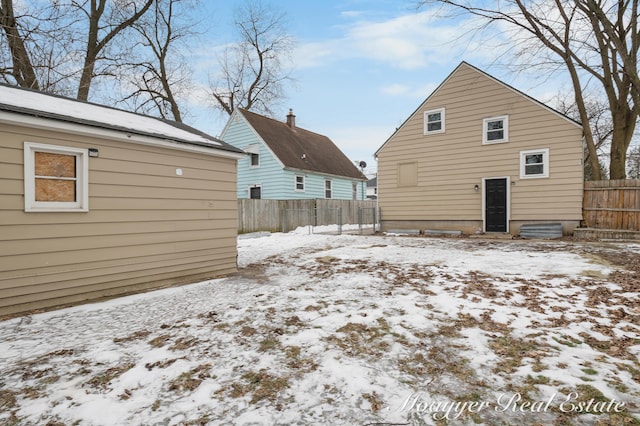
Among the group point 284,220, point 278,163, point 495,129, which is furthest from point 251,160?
point 495,129

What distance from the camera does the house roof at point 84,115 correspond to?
4.83m

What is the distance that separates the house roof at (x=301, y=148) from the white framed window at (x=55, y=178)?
Result: 46.2 feet

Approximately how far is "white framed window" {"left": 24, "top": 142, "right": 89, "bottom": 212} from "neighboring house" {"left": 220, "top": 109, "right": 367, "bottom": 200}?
12669 millimetres

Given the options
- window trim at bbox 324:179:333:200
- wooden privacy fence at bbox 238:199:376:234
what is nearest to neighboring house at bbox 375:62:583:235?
wooden privacy fence at bbox 238:199:376:234

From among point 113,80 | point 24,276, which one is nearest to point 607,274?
point 24,276

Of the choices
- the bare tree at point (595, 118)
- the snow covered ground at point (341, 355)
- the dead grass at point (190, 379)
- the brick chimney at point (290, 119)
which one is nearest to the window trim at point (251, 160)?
the brick chimney at point (290, 119)

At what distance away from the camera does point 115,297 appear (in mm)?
5719

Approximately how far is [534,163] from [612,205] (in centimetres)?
286

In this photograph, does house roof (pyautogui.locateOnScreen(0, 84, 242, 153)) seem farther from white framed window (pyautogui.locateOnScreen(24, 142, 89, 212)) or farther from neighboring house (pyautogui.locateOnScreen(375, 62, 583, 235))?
neighboring house (pyautogui.locateOnScreen(375, 62, 583, 235))

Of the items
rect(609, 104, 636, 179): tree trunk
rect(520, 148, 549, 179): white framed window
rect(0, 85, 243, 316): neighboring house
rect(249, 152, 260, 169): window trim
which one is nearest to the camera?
rect(0, 85, 243, 316): neighboring house

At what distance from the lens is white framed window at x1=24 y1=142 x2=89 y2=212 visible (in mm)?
4824

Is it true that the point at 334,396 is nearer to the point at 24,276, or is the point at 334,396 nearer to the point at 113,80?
the point at 24,276

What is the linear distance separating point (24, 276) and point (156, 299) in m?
1.79

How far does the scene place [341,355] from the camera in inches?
134
